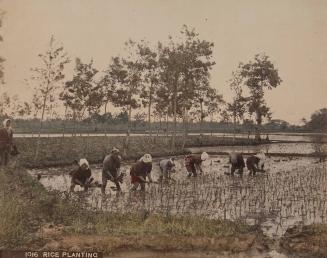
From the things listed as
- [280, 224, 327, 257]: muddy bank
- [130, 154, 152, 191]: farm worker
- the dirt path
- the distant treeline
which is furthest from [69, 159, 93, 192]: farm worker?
the distant treeline

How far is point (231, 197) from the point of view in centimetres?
961

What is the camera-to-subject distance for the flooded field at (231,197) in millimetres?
8047

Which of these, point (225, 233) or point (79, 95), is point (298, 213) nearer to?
point (225, 233)

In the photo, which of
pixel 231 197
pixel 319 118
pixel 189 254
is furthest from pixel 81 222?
pixel 319 118

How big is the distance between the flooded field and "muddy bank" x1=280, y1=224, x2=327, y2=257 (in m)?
0.31

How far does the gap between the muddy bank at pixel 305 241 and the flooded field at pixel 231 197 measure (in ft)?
1.02

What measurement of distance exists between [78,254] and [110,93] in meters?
13.8

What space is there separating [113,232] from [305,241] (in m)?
2.76

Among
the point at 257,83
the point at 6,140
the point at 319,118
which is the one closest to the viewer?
the point at 6,140

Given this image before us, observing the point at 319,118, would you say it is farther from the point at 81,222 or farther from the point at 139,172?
the point at 81,222

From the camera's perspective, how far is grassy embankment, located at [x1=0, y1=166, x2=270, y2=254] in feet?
22.0

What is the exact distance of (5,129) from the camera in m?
10.6

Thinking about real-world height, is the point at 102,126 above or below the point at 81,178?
above

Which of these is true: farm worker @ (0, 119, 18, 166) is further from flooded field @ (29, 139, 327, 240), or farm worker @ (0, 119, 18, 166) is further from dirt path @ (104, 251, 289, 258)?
dirt path @ (104, 251, 289, 258)
